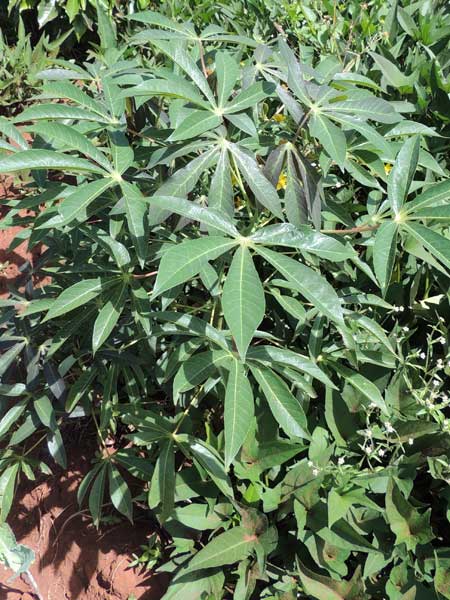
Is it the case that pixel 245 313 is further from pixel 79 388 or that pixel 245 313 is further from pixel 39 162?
pixel 79 388

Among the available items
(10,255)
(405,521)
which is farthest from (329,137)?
(10,255)

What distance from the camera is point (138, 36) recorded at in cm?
137

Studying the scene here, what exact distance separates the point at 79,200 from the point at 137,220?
0.12m

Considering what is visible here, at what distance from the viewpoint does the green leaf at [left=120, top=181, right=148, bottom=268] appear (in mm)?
1223

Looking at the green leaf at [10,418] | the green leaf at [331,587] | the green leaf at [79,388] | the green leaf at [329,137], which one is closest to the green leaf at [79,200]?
the green leaf at [329,137]

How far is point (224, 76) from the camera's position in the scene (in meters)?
1.26

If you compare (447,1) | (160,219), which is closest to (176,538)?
(160,219)

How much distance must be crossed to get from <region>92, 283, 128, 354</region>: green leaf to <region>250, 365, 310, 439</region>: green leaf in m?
0.34

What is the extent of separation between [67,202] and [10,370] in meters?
0.72

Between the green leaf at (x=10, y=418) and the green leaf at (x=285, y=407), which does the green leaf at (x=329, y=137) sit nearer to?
the green leaf at (x=285, y=407)

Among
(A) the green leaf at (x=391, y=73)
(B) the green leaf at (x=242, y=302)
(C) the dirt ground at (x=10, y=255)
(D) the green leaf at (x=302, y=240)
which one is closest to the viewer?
(B) the green leaf at (x=242, y=302)

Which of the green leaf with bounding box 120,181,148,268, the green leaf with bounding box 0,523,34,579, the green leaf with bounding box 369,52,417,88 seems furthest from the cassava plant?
the green leaf with bounding box 369,52,417,88

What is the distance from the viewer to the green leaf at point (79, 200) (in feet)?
3.77

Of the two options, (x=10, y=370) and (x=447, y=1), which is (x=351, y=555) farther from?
(x=447, y=1)
